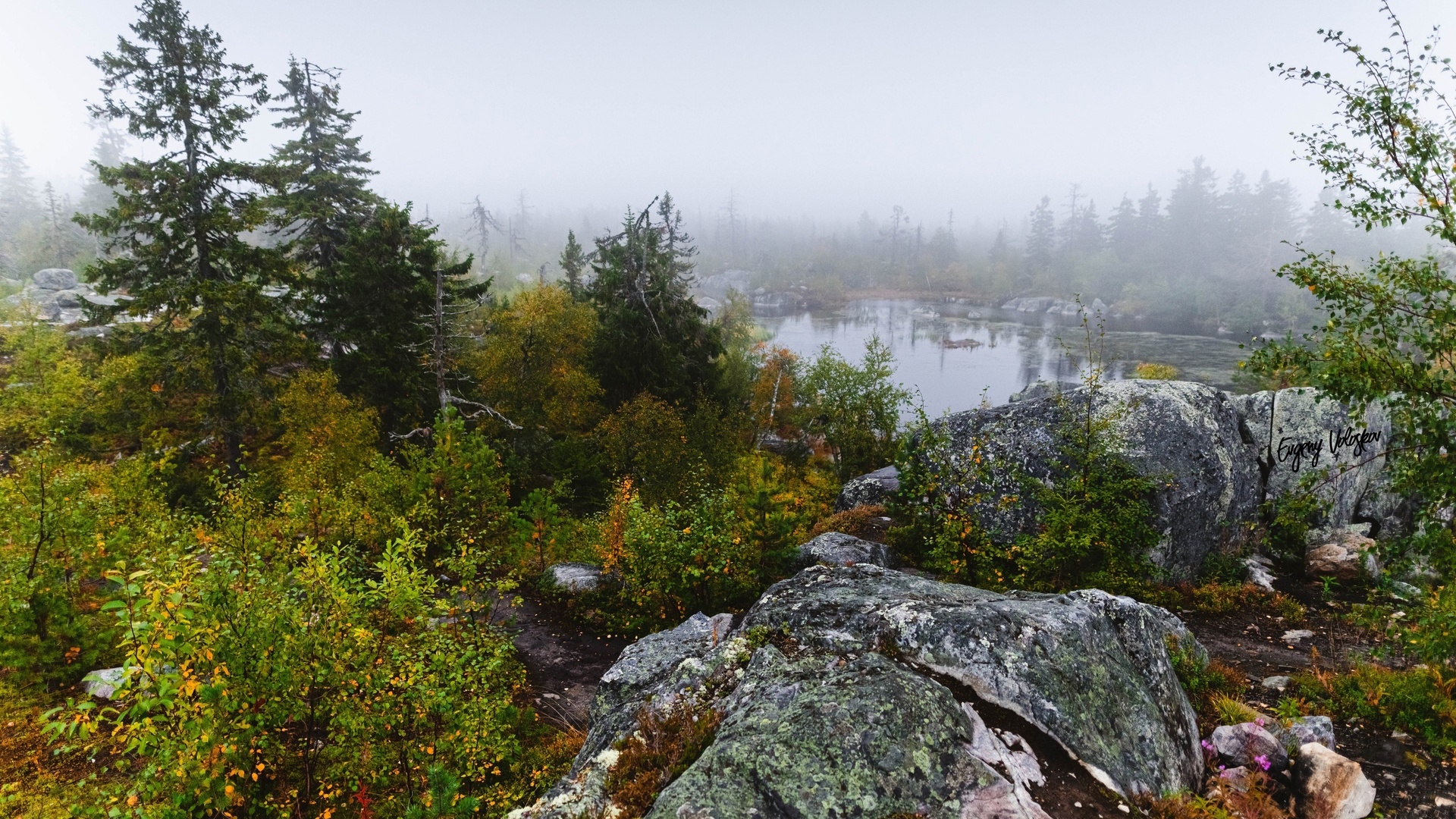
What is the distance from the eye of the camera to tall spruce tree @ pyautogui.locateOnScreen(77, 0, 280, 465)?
18.9 m

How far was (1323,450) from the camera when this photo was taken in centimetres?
1698

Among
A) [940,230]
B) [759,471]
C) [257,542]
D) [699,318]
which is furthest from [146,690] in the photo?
[940,230]

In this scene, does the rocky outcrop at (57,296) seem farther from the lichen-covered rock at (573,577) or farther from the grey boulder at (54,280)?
the lichen-covered rock at (573,577)

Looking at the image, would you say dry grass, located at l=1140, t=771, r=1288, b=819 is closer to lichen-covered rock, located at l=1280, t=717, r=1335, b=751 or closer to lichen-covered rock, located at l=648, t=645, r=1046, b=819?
lichen-covered rock, located at l=1280, t=717, r=1335, b=751

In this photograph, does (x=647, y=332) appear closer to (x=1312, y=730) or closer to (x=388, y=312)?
(x=388, y=312)

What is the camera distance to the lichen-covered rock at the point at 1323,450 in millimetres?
16766

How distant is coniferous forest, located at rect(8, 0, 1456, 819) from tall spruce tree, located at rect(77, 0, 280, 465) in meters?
0.13

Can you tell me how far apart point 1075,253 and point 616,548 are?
153m

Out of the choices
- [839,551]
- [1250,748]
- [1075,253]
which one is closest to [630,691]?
[1250,748]

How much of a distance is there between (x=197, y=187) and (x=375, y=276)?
542 centimetres

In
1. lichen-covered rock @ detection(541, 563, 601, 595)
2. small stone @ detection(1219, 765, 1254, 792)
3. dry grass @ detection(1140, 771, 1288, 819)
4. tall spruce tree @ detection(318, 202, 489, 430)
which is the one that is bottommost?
lichen-covered rock @ detection(541, 563, 601, 595)

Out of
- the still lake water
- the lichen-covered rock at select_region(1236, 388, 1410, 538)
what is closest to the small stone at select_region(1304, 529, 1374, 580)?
the lichen-covered rock at select_region(1236, 388, 1410, 538)

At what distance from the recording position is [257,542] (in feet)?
30.5

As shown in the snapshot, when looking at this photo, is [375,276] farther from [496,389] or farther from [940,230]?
[940,230]
